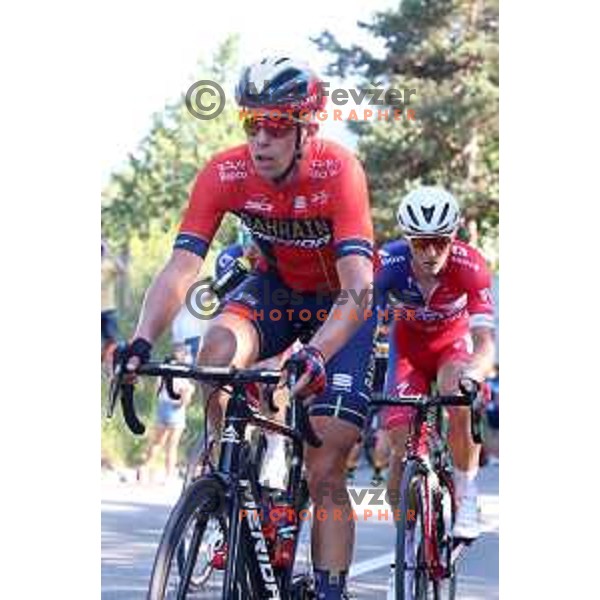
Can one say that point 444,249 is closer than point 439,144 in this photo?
Yes

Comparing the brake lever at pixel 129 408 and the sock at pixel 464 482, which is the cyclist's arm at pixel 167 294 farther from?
the sock at pixel 464 482

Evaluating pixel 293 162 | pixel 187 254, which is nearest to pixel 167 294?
pixel 187 254

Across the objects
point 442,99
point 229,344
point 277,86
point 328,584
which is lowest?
point 328,584

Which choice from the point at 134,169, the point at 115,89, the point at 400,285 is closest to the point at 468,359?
the point at 400,285

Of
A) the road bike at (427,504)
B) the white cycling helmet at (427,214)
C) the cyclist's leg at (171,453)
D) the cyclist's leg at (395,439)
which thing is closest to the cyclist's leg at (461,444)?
the road bike at (427,504)

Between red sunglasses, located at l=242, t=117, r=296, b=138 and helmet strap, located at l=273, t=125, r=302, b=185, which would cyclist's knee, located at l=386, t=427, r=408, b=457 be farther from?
red sunglasses, located at l=242, t=117, r=296, b=138

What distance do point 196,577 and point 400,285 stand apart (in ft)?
7.56

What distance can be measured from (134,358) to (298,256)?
1014mm

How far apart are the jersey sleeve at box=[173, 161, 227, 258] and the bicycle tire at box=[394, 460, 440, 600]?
44.7 inches

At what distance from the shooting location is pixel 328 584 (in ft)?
17.5

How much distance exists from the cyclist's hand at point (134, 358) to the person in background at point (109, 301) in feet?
11.7

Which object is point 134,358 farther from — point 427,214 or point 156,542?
point 156,542
